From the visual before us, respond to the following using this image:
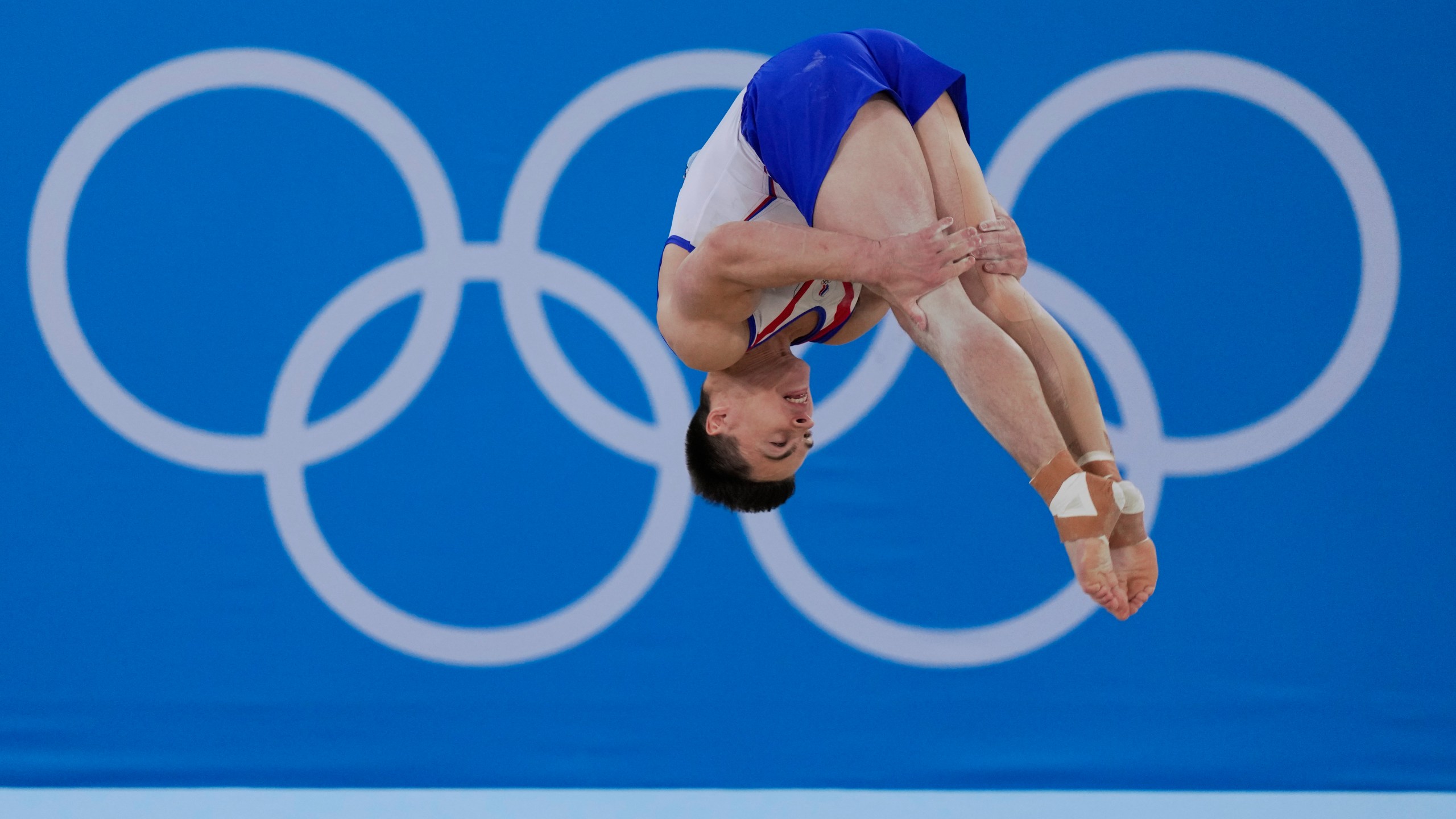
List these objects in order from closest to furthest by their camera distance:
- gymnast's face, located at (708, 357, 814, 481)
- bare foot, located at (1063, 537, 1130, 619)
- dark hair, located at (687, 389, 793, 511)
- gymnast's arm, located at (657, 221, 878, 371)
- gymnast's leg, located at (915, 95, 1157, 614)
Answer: bare foot, located at (1063, 537, 1130, 619) < gymnast's arm, located at (657, 221, 878, 371) < gymnast's leg, located at (915, 95, 1157, 614) < gymnast's face, located at (708, 357, 814, 481) < dark hair, located at (687, 389, 793, 511)

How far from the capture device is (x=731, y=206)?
2.76 metres

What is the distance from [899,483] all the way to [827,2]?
5.86 ft

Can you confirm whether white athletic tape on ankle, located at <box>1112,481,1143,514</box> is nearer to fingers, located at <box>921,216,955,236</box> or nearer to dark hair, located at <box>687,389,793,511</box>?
fingers, located at <box>921,216,955,236</box>

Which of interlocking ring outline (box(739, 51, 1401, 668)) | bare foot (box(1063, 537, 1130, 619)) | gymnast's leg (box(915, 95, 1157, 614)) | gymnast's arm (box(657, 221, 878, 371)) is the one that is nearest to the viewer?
bare foot (box(1063, 537, 1130, 619))

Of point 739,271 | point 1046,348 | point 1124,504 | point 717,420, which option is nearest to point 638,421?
point 717,420

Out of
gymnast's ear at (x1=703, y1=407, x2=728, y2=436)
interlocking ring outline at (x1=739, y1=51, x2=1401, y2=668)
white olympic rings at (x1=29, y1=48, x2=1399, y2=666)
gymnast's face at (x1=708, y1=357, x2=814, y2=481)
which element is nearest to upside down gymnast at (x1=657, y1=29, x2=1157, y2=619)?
gymnast's face at (x1=708, y1=357, x2=814, y2=481)

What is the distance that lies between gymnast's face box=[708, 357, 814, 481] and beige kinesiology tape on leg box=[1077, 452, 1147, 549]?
0.76 metres

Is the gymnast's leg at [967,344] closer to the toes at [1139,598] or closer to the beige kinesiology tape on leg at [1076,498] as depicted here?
the beige kinesiology tape on leg at [1076,498]

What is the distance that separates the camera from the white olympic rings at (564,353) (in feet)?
A: 14.1

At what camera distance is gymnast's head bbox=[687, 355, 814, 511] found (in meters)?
3.01

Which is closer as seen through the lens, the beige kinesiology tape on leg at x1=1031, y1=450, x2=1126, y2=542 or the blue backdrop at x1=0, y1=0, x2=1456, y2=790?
the beige kinesiology tape on leg at x1=1031, y1=450, x2=1126, y2=542

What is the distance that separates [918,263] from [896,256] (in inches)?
1.9

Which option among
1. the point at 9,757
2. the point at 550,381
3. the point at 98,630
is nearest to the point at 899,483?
the point at 550,381

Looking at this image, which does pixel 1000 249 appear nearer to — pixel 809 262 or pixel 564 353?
pixel 809 262
